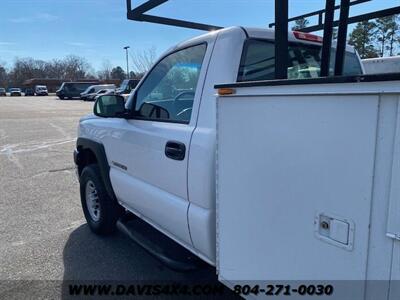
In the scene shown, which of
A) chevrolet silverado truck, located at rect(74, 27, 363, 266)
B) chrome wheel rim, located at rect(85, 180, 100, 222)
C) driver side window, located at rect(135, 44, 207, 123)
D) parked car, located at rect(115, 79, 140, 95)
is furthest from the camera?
parked car, located at rect(115, 79, 140, 95)

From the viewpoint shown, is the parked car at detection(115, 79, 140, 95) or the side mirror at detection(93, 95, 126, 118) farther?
the parked car at detection(115, 79, 140, 95)

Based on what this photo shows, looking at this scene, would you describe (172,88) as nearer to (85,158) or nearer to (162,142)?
(162,142)

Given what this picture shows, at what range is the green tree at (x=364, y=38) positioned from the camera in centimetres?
375

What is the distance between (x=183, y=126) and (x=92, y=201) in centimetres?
226

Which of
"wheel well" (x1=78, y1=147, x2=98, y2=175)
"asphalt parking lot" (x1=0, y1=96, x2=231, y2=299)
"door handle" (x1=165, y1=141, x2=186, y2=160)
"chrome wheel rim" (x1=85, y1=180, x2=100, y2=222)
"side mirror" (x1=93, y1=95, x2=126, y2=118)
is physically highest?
"side mirror" (x1=93, y1=95, x2=126, y2=118)

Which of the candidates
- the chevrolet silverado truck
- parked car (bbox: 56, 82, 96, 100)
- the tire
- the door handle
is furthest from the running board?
parked car (bbox: 56, 82, 96, 100)

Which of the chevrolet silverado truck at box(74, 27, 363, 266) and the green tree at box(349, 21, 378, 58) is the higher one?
the green tree at box(349, 21, 378, 58)

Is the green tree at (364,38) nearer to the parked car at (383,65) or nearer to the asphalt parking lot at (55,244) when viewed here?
the parked car at (383,65)

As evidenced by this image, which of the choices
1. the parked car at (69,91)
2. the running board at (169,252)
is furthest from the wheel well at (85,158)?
the parked car at (69,91)

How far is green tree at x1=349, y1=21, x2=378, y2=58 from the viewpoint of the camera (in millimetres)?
3746

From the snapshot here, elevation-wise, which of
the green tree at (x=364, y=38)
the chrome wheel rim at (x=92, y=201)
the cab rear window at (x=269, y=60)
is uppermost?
the green tree at (x=364, y=38)

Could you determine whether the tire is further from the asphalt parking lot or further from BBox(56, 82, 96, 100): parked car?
BBox(56, 82, 96, 100): parked car

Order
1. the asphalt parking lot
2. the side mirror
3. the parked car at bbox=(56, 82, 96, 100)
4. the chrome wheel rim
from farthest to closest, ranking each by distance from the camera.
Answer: the parked car at bbox=(56, 82, 96, 100), the chrome wheel rim, the asphalt parking lot, the side mirror

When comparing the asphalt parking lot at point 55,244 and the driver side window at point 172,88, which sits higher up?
the driver side window at point 172,88
